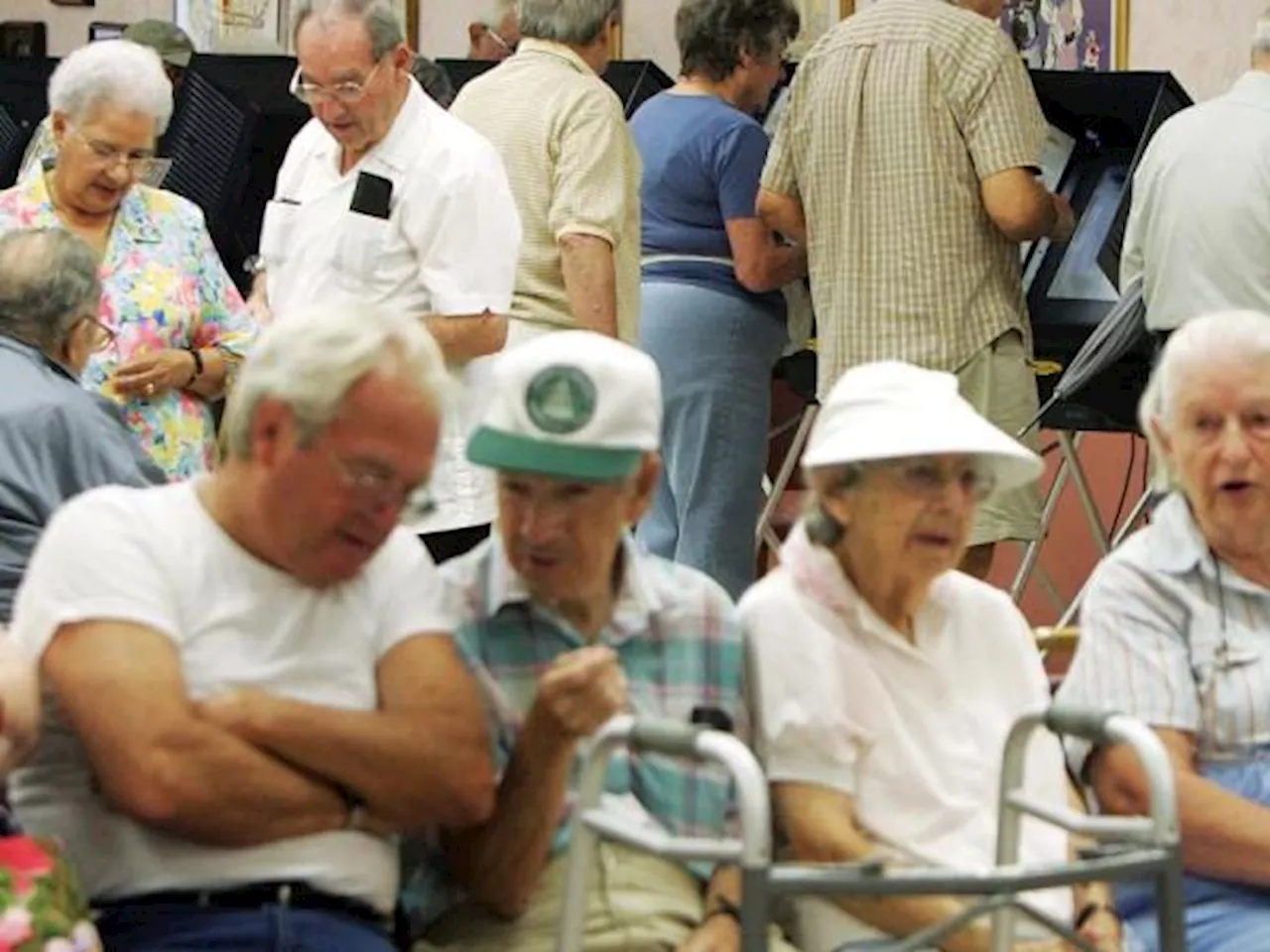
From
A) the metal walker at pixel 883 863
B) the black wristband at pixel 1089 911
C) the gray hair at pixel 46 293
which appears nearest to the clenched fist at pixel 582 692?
the metal walker at pixel 883 863

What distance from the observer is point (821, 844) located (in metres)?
2.83

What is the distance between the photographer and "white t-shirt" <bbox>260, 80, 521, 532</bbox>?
4.35 metres

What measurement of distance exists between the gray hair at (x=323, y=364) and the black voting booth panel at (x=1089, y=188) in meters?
3.81

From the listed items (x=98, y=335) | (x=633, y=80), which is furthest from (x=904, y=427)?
(x=633, y=80)

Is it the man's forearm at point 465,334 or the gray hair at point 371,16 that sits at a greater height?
the gray hair at point 371,16

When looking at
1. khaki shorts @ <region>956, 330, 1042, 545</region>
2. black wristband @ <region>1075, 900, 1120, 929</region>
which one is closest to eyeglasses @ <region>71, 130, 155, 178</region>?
khaki shorts @ <region>956, 330, 1042, 545</region>

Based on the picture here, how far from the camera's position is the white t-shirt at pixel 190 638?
2.63m

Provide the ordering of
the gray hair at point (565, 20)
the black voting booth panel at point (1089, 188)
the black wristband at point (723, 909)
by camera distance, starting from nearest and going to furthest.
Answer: the black wristband at point (723, 909) → the gray hair at point (565, 20) → the black voting booth panel at point (1089, 188)

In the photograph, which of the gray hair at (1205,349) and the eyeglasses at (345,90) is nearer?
the gray hair at (1205,349)

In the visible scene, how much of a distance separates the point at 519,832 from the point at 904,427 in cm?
61

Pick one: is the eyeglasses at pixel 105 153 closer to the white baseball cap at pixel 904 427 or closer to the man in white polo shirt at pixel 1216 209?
the white baseball cap at pixel 904 427

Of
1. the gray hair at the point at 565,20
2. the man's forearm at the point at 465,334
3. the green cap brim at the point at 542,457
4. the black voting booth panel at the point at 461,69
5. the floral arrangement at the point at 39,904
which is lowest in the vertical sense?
the floral arrangement at the point at 39,904

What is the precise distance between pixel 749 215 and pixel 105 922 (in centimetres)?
317

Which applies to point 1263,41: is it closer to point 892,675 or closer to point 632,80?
point 632,80
